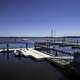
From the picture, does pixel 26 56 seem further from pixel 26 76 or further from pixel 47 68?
pixel 26 76

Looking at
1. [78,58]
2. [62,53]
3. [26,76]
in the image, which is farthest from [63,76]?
[62,53]

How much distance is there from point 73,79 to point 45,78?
1704mm

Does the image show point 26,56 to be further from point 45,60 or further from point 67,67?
point 67,67

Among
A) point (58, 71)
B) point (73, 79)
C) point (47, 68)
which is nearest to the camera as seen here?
point (73, 79)

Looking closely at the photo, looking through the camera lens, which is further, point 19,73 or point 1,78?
point 19,73

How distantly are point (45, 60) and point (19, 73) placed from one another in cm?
453

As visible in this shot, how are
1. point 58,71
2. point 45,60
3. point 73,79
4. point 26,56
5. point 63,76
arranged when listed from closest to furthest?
1. point 73,79
2. point 63,76
3. point 58,71
4. point 45,60
5. point 26,56

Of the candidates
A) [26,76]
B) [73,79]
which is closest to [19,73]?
[26,76]

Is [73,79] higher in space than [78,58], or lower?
lower

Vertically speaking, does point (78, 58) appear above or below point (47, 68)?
above

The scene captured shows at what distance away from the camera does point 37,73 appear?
11.0 meters

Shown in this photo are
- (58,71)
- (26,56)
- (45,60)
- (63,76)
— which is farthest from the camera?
(26,56)

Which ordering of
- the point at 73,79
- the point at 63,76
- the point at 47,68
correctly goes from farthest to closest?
the point at 47,68 < the point at 63,76 < the point at 73,79

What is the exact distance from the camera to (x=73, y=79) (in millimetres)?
9711
